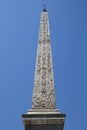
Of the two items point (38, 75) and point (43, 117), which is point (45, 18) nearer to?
point (38, 75)

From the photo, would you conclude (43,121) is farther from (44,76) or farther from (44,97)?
(44,76)

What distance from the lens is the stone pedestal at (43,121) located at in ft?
38.5

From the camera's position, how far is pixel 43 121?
1181cm

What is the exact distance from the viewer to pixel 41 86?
41.5ft

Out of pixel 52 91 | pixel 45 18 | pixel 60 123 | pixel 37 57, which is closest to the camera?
pixel 60 123

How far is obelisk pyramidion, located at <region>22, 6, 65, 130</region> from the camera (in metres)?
11.8

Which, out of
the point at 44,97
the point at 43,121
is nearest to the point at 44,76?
the point at 44,97

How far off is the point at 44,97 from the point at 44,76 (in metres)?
0.87

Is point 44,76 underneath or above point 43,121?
above

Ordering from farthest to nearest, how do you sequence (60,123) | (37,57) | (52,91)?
(37,57), (52,91), (60,123)

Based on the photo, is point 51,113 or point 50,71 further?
point 50,71

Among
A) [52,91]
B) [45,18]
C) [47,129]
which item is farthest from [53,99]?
[45,18]

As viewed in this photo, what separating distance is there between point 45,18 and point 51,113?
4508 millimetres

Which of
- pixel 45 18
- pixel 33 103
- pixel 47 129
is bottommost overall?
pixel 47 129
